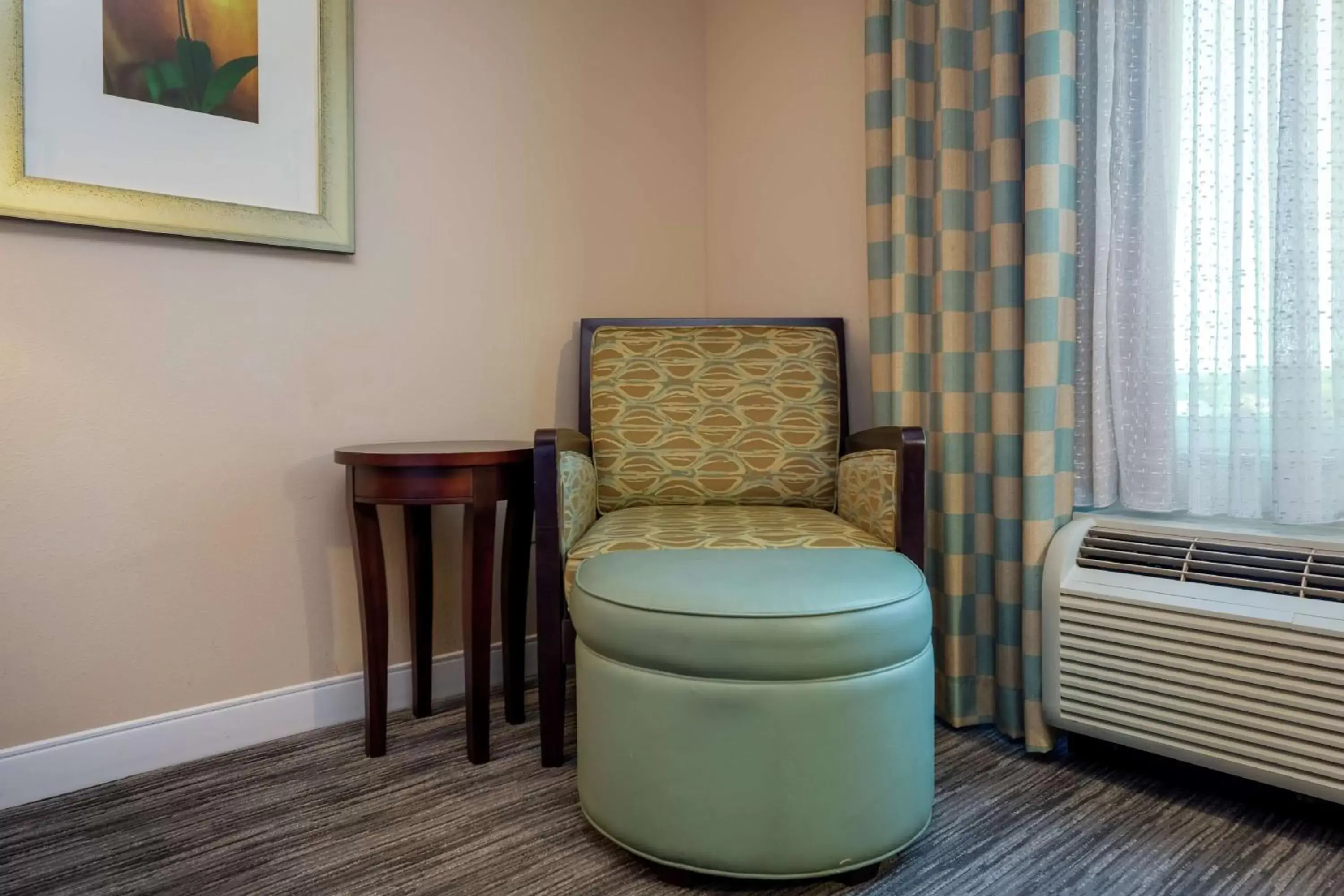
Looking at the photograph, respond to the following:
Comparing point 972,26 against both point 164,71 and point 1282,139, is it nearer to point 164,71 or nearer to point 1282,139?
point 1282,139

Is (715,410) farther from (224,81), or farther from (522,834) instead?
(224,81)

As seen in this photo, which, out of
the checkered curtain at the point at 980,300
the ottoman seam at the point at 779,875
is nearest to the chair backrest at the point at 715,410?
the checkered curtain at the point at 980,300

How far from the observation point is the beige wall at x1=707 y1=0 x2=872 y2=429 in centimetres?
217

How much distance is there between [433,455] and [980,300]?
1.25 metres

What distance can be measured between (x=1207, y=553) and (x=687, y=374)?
1189 millimetres

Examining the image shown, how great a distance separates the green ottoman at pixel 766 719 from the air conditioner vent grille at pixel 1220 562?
1.94ft

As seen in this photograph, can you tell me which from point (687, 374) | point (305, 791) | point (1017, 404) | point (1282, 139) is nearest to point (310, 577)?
point (305, 791)

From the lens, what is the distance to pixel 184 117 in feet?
5.42

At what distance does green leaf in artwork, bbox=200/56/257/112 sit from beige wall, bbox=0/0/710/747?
0.86 ft

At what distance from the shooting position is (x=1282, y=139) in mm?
1435

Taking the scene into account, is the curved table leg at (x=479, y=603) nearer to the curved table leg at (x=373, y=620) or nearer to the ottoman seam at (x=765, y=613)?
the curved table leg at (x=373, y=620)

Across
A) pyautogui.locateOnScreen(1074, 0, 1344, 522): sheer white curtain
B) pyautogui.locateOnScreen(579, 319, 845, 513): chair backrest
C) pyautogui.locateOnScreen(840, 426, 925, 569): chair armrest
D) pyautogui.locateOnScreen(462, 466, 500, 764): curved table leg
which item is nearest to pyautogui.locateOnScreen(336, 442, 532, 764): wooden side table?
pyautogui.locateOnScreen(462, 466, 500, 764): curved table leg

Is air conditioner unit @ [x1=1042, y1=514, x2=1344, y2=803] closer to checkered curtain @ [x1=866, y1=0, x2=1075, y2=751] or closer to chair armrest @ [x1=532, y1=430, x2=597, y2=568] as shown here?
checkered curtain @ [x1=866, y1=0, x2=1075, y2=751]

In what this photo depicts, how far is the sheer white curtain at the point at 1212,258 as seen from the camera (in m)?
1.42
